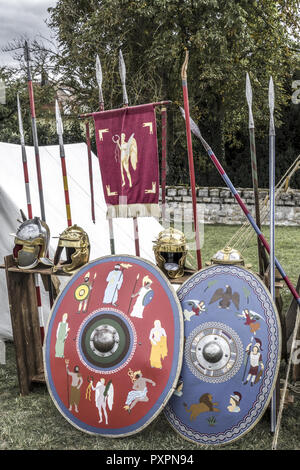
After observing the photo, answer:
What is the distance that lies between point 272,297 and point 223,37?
8.90m

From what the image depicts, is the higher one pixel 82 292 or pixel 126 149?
pixel 126 149

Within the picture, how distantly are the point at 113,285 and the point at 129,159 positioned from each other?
793 millimetres

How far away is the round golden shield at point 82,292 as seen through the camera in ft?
8.25

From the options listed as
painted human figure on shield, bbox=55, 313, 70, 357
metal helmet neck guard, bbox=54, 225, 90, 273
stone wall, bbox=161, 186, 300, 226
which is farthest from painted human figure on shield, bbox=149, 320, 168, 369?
stone wall, bbox=161, 186, 300, 226

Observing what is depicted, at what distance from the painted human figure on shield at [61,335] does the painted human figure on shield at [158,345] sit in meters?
0.51

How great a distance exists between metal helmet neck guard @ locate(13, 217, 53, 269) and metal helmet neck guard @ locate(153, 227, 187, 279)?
0.70 metres

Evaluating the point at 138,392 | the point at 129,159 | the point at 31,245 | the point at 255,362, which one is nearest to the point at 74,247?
the point at 31,245

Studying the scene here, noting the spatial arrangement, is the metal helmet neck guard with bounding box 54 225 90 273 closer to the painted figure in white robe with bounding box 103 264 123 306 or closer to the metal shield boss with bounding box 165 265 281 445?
the painted figure in white robe with bounding box 103 264 123 306

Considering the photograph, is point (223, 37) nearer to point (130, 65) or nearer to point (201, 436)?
point (130, 65)

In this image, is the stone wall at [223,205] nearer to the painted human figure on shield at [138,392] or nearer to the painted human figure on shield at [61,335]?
the painted human figure on shield at [61,335]

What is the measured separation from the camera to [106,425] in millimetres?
2293

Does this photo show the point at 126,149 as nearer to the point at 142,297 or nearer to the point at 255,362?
the point at 142,297

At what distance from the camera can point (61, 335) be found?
97.6 inches

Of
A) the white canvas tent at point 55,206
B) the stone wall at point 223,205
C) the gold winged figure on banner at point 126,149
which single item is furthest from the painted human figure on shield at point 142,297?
the stone wall at point 223,205
